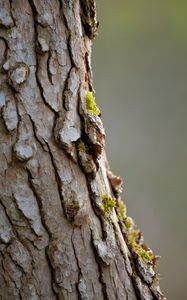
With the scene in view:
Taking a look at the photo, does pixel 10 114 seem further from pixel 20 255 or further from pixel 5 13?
pixel 20 255

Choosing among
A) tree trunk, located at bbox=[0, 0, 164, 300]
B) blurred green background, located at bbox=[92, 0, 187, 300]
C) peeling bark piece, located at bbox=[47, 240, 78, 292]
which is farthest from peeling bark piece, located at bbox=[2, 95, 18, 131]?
blurred green background, located at bbox=[92, 0, 187, 300]

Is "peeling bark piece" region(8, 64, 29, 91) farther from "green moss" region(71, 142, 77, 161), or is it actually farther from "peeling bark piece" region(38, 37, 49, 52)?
"green moss" region(71, 142, 77, 161)

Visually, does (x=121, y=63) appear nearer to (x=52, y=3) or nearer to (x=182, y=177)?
(x=182, y=177)

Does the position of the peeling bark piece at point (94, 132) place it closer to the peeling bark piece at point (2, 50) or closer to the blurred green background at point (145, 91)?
the peeling bark piece at point (2, 50)

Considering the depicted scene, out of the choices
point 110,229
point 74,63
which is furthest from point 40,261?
point 74,63

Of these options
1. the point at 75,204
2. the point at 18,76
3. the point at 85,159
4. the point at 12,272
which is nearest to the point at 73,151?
the point at 85,159

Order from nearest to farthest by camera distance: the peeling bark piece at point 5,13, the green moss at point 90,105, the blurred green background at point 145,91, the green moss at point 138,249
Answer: the peeling bark piece at point 5,13 < the green moss at point 90,105 < the green moss at point 138,249 < the blurred green background at point 145,91

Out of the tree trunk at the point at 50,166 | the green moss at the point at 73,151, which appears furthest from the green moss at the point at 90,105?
the green moss at the point at 73,151
